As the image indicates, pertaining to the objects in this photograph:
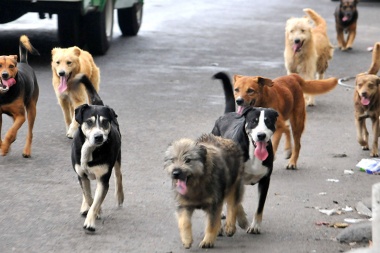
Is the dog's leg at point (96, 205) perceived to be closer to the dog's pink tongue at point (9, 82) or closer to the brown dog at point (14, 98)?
the brown dog at point (14, 98)

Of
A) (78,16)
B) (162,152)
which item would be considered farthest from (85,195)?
(78,16)

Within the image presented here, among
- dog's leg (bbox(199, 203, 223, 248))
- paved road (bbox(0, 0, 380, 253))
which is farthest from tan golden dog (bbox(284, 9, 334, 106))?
dog's leg (bbox(199, 203, 223, 248))

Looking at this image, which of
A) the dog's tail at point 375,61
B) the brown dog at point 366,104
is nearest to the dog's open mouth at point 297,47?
the dog's tail at point 375,61

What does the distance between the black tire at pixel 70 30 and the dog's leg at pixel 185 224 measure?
11149 mm

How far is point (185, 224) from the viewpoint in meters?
7.16

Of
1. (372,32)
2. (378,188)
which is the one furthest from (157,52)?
(378,188)

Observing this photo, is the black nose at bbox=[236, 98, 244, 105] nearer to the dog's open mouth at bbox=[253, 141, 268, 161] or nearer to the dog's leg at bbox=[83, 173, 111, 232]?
the dog's open mouth at bbox=[253, 141, 268, 161]

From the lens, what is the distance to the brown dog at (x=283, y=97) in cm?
1005

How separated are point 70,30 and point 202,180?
1136cm

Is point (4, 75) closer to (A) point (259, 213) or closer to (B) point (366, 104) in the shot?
(A) point (259, 213)

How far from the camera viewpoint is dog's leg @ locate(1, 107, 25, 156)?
34.2 feet

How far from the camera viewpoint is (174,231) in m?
7.84

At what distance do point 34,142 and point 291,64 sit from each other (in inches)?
183

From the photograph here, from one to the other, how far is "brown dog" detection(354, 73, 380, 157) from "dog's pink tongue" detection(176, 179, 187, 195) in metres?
4.63
